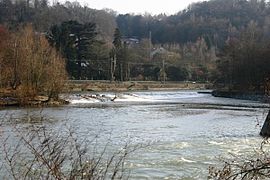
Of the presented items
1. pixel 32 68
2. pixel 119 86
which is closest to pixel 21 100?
pixel 32 68

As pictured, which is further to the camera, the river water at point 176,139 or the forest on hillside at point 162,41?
the forest on hillside at point 162,41

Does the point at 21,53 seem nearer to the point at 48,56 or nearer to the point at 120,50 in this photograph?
the point at 48,56

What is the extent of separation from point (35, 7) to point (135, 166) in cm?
11305

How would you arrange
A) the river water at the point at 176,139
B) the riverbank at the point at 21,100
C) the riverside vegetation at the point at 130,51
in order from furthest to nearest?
1. the riverside vegetation at the point at 130,51
2. the riverbank at the point at 21,100
3. the river water at the point at 176,139

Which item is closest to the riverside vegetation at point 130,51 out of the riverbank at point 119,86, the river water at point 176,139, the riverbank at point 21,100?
the riverbank at point 21,100

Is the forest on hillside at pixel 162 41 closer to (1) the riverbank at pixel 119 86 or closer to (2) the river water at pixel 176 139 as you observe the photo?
(2) the river water at pixel 176 139

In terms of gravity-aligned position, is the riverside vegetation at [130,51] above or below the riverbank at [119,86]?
above

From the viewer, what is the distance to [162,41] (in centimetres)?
14600

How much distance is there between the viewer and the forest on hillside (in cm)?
6186

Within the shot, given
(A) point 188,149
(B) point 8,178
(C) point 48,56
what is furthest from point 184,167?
(C) point 48,56

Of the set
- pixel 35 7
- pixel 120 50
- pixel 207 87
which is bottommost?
pixel 207 87

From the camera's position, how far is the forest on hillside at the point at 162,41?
6186 cm

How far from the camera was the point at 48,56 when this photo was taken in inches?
1711

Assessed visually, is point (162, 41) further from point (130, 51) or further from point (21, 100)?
point (21, 100)
